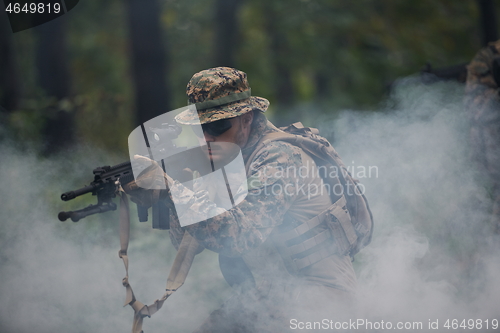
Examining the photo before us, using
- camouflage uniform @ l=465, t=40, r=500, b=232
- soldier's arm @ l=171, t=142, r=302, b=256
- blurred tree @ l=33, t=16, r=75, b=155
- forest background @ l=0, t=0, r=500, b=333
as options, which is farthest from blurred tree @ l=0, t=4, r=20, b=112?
camouflage uniform @ l=465, t=40, r=500, b=232

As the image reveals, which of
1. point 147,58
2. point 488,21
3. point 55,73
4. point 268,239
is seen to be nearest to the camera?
point 268,239

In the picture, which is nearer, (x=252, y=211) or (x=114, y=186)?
(x=252, y=211)

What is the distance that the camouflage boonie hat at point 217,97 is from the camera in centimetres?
264

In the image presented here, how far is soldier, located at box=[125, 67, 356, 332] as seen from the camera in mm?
2420

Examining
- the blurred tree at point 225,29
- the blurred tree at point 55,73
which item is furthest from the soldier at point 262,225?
the blurred tree at point 225,29

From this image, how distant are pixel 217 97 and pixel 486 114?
355cm

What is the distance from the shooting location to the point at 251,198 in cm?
243

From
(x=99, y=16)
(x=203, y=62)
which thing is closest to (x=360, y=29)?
(x=203, y=62)

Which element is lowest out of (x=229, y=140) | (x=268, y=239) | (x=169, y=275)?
(x=169, y=275)

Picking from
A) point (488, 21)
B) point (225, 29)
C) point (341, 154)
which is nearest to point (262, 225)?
point (341, 154)

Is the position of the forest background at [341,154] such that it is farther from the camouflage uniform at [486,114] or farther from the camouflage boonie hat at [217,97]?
the camouflage boonie hat at [217,97]

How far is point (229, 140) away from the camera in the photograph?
2.72m

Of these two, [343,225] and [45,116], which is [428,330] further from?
[45,116]

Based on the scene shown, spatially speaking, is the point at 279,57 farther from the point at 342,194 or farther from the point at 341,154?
the point at 342,194
